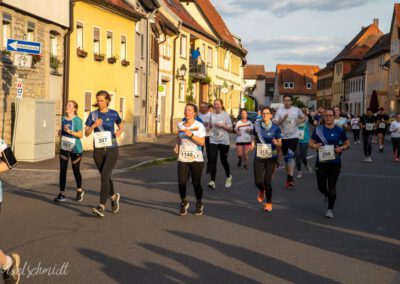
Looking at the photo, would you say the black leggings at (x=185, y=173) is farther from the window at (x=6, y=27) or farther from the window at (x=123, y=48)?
the window at (x=123, y=48)

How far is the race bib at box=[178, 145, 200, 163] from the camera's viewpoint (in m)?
11.3

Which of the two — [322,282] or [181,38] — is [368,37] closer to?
[181,38]

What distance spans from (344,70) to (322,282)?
101m

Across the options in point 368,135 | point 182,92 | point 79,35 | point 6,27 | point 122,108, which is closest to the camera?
point 6,27

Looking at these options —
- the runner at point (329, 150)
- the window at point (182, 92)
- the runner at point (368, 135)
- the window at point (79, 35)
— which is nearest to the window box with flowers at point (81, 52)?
the window at point (79, 35)

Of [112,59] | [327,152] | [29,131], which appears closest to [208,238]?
[327,152]

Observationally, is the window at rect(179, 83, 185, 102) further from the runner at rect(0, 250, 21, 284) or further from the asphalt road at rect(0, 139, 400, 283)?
the runner at rect(0, 250, 21, 284)

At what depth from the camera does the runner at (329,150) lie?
37.2ft

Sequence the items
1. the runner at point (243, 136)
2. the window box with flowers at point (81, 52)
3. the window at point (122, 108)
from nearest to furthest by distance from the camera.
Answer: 1. the runner at point (243, 136)
2. the window box with flowers at point (81, 52)
3. the window at point (122, 108)

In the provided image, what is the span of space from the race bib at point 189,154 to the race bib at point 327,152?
1.86 metres

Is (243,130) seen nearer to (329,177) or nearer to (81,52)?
(81,52)

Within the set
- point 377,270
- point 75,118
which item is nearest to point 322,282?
point 377,270

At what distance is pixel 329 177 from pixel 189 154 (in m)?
2.14

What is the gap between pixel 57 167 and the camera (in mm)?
20125
